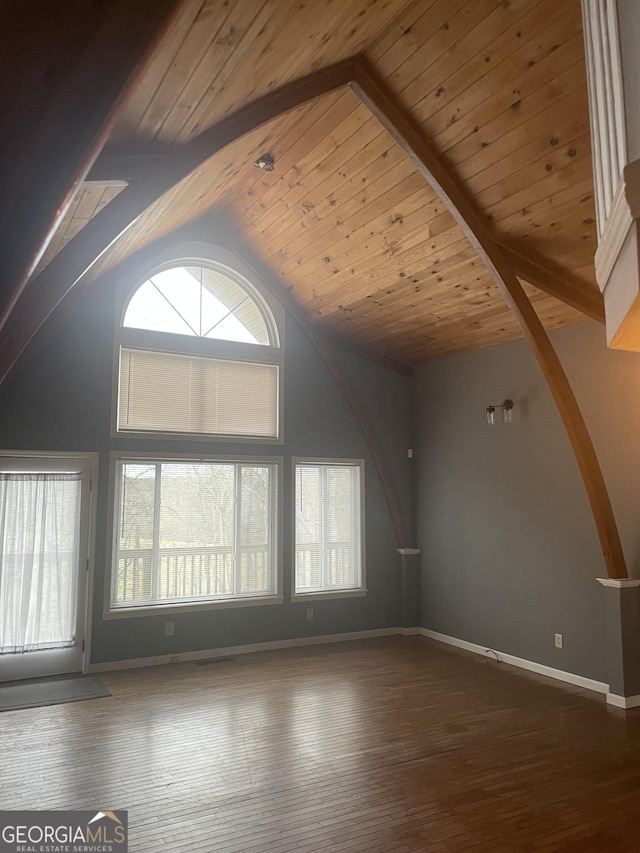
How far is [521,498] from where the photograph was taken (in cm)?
588

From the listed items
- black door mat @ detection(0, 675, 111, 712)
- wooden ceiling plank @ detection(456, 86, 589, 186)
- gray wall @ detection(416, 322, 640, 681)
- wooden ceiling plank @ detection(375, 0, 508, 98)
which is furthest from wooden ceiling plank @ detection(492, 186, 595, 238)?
black door mat @ detection(0, 675, 111, 712)

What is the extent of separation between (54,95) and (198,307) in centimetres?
491

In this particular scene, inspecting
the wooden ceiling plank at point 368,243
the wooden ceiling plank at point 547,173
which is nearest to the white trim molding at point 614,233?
the wooden ceiling plank at point 547,173

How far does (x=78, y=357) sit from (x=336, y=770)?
13.7 feet

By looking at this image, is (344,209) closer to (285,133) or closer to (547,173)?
(285,133)

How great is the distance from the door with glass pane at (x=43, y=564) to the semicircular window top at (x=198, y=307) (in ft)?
5.45

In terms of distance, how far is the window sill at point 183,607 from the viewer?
220 inches

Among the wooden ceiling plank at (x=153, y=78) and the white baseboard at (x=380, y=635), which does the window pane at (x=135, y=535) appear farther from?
the wooden ceiling plank at (x=153, y=78)

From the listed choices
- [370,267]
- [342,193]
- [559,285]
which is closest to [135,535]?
[370,267]

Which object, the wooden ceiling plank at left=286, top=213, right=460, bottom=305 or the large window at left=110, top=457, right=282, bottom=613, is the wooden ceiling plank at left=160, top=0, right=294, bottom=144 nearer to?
the wooden ceiling plank at left=286, top=213, right=460, bottom=305

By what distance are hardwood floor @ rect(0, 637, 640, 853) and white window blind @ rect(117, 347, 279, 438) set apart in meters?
2.40

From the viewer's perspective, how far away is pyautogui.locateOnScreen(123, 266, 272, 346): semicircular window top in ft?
20.0

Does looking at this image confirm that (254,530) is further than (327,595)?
No

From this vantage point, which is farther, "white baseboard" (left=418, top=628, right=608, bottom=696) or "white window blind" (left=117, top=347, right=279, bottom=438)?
"white window blind" (left=117, top=347, right=279, bottom=438)
